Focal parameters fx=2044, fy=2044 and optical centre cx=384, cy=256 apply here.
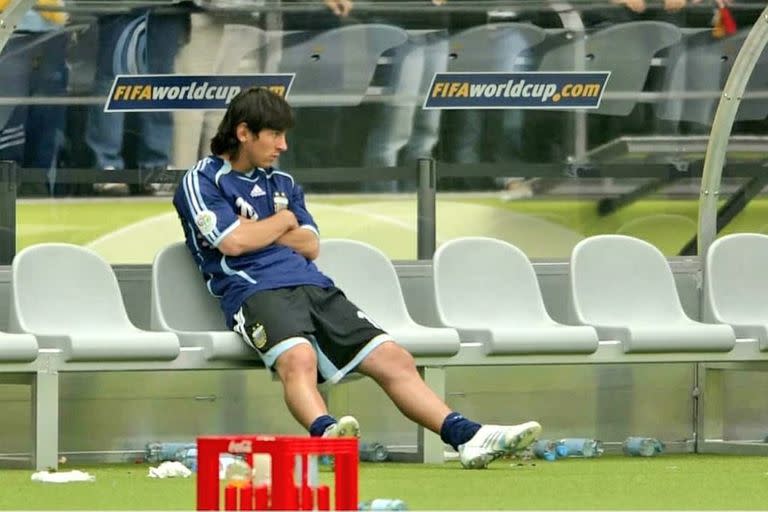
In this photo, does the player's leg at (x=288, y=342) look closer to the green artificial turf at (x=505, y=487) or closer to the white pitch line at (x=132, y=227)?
the green artificial turf at (x=505, y=487)

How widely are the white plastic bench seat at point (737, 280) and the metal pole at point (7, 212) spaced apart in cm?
285

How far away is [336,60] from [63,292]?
5.58 feet

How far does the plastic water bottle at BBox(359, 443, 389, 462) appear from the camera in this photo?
7871 millimetres

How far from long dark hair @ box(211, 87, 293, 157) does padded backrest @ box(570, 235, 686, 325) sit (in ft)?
5.10

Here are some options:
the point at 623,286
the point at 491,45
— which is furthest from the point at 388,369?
the point at 491,45

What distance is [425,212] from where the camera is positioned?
8641mm

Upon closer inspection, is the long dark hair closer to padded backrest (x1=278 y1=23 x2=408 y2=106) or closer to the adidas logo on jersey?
the adidas logo on jersey

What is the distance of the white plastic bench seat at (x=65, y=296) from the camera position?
24.5 ft

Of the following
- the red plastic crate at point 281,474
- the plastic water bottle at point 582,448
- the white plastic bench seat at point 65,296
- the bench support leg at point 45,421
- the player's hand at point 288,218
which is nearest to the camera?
the red plastic crate at point 281,474

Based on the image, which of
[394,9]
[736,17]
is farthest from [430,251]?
[736,17]

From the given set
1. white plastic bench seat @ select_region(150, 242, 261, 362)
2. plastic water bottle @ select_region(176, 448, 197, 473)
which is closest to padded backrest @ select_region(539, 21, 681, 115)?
white plastic bench seat @ select_region(150, 242, 261, 362)

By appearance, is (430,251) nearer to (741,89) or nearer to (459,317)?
(459,317)

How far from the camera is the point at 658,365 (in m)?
8.61

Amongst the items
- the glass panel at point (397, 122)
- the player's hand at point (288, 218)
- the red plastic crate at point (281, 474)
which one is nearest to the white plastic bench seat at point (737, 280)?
the glass panel at point (397, 122)
